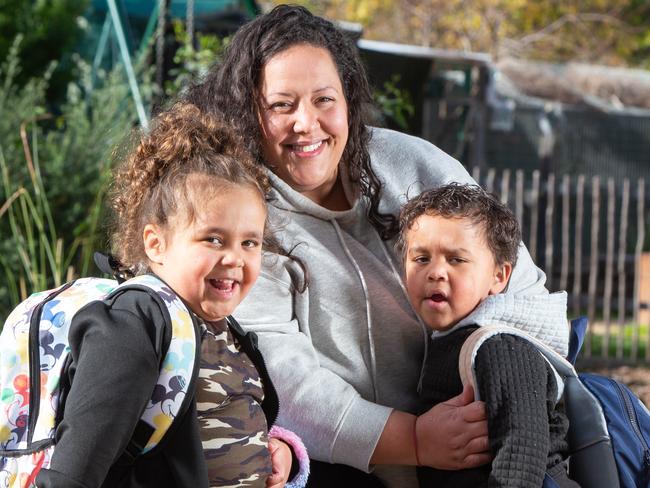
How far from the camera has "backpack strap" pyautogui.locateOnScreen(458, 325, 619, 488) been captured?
2504mm

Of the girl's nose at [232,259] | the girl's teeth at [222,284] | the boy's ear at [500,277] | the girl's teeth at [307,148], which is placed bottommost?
the boy's ear at [500,277]

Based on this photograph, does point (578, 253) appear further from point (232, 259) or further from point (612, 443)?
point (232, 259)

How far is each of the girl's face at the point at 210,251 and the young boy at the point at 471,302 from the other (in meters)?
0.62

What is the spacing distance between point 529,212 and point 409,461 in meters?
8.79

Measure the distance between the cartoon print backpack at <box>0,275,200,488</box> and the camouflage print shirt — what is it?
173 millimetres

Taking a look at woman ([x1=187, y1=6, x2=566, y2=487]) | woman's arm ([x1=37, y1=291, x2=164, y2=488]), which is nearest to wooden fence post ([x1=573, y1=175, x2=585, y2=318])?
woman ([x1=187, y1=6, x2=566, y2=487])

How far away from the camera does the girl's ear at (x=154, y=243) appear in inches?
88.0

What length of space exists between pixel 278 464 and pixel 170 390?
501 mm

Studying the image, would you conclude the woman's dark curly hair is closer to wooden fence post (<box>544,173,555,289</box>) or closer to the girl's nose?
the girl's nose

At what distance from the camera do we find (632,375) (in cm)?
916

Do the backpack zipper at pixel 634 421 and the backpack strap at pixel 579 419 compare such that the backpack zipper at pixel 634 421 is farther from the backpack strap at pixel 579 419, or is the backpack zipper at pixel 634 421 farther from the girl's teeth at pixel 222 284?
the girl's teeth at pixel 222 284

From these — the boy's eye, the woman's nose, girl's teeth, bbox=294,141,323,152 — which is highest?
the woman's nose

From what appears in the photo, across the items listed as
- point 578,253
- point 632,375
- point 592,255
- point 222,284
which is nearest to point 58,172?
point 222,284

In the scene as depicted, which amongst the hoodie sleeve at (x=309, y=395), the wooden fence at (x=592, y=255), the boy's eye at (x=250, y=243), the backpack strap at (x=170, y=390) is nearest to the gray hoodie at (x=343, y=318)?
the hoodie sleeve at (x=309, y=395)
